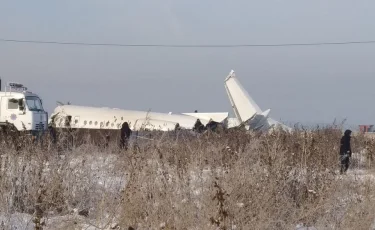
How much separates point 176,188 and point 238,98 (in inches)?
1426

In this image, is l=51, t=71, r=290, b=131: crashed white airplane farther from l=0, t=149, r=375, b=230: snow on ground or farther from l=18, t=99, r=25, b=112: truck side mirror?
l=0, t=149, r=375, b=230: snow on ground

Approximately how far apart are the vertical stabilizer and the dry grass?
32181 millimetres

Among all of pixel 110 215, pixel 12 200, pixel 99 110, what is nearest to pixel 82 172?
pixel 12 200

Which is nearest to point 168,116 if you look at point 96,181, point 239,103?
point 239,103

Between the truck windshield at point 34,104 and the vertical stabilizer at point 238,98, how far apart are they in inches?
666

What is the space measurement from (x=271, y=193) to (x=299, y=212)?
531 millimetres

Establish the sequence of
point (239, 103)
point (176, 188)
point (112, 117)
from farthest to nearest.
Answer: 1. point (239, 103)
2. point (112, 117)
3. point (176, 188)

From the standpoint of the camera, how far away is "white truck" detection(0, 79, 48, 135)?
27047 mm

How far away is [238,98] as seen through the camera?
43812 millimetres

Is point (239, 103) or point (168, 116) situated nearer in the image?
point (168, 116)

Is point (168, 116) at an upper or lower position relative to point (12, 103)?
lower

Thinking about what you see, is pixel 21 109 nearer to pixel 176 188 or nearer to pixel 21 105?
pixel 21 105

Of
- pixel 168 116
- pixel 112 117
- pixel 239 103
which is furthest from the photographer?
pixel 239 103

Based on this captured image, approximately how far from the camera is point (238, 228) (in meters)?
6.69
